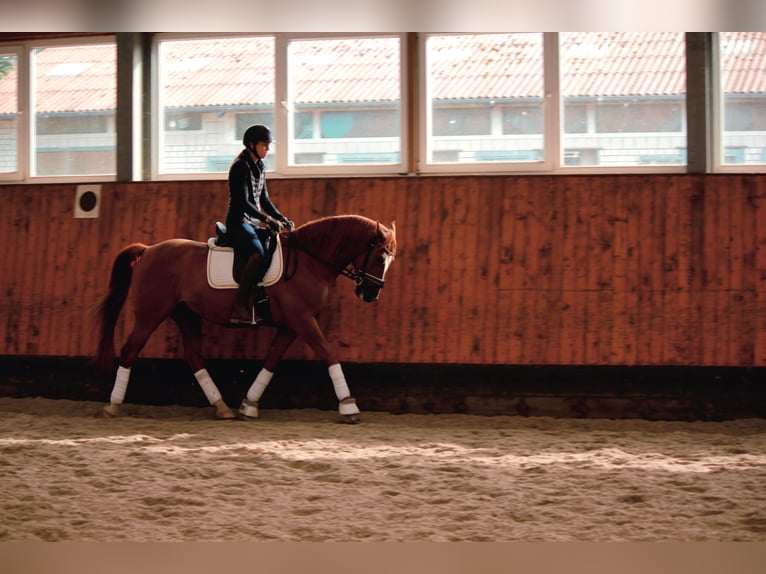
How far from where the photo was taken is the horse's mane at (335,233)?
214 inches

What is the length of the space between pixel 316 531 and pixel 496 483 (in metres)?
1.13

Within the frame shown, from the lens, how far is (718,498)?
11.3ft

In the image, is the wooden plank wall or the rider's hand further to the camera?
the wooden plank wall

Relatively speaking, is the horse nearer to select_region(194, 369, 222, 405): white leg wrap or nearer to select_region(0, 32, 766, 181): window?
select_region(194, 369, 222, 405): white leg wrap

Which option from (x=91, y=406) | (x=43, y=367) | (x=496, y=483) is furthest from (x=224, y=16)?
(x=43, y=367)

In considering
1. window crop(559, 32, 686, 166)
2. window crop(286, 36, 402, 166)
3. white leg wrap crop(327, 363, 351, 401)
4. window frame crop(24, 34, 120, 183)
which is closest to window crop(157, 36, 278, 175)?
window crop(286, 36, 402, 166)

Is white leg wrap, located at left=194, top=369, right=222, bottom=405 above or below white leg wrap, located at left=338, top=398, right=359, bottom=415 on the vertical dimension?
above

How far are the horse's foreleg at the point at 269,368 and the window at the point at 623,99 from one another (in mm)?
2720

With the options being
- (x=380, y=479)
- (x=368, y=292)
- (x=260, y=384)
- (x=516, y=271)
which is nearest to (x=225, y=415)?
(x=260, y=384)

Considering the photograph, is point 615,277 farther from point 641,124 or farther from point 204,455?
point 204,455

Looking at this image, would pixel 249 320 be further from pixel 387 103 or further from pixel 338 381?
pixel 387 103

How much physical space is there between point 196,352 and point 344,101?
248 centimetres

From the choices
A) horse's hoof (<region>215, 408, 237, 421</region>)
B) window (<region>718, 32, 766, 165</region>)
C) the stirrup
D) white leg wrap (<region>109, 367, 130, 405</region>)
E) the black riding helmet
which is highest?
window (<region>718, 32, 766, 165</region>)

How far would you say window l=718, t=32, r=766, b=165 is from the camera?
6.11 meters
